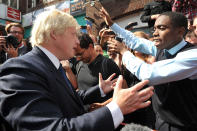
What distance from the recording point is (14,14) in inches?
599

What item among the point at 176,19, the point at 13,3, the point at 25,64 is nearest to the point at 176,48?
the point at 176,19

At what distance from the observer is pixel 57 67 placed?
1.58 metres

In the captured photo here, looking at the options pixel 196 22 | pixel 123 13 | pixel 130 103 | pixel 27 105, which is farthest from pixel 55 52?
pixel 123 13

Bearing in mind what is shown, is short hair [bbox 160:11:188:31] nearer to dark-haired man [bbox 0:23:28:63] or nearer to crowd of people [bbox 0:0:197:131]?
crowd of people [bbox 0:0:197:131]

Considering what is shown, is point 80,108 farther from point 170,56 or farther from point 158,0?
point 158,0

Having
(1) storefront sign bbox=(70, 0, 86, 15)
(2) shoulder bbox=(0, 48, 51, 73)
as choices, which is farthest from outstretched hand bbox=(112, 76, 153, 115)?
(1) storefront sign bbox=(70, 0, 86, 15)

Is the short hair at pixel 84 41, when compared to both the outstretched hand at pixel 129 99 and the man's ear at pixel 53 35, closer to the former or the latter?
the man's ear at pixel 53 35

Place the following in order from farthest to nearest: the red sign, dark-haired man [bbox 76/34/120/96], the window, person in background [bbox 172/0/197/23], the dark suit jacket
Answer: the window → the red sign → person in background [bbox 172/0/197/23] → dark-haired man [bbox 76/34/120/96] → the dark suit jacket

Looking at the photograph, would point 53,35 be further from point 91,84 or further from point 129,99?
point 91,84

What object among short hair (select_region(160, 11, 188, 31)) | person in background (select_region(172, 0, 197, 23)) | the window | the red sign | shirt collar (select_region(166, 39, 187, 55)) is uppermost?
the window

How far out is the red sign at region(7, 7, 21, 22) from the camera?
1496 cm

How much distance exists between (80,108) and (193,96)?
95 cm

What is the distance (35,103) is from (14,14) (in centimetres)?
1574

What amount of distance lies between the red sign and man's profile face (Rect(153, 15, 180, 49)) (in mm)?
14819
